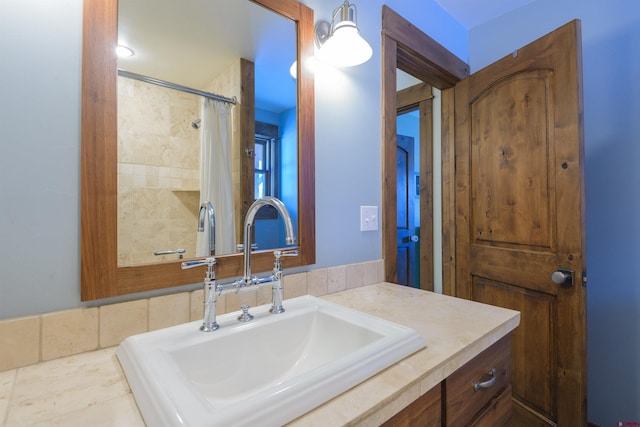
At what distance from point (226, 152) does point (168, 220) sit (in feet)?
0.89

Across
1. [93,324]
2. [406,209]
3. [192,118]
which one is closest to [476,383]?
[93,324]

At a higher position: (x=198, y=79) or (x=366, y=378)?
(x=198, y=79)

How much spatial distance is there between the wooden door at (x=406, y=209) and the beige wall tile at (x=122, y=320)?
2570mm

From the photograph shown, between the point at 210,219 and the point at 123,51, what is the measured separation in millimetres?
474

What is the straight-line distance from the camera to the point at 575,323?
4.18ft

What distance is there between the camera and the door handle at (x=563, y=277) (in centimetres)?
129

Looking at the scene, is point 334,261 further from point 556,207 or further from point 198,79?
point 556,207

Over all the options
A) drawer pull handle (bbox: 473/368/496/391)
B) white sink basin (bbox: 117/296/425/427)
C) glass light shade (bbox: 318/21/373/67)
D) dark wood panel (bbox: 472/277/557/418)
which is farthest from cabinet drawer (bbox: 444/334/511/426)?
glass light shade (bbox: 318/21/373/67)

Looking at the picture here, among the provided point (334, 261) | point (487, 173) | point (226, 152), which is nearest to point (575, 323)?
point (487, 173)

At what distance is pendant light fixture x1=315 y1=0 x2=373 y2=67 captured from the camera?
102 centimetres

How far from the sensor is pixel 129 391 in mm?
522

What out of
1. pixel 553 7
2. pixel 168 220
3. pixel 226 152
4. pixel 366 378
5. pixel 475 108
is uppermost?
pixel 553 7

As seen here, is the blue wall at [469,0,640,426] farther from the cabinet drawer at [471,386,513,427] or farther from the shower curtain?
the shower curtain

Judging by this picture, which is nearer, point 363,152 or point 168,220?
point 168,220
